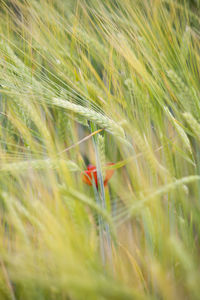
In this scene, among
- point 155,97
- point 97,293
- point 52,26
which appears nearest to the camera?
point 97,293

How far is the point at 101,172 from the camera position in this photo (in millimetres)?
477

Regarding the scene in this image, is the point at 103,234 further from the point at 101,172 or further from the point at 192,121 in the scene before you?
the point at 192,121

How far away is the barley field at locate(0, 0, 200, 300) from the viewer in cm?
32

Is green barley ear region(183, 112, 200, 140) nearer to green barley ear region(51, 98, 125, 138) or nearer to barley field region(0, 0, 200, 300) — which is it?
barley field region(0, 0, 200, 300)

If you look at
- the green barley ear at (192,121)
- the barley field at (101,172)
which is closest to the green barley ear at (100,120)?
the barley field at (101,172)

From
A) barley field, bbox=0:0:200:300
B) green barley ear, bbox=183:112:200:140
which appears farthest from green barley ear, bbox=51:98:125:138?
green barley ear, bbox=183:112:200:140

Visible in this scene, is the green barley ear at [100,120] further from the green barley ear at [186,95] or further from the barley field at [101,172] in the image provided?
the green barley ear at [186,95]

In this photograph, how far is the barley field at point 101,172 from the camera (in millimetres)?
318

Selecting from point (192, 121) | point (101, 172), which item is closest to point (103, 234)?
point (101, 172)

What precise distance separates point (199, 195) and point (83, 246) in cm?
26

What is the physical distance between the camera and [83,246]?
317 millimetres

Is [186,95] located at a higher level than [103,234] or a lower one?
higher

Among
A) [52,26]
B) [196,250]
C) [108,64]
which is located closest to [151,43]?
[108,64]

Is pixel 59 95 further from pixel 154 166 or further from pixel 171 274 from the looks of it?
pixel 171 274
